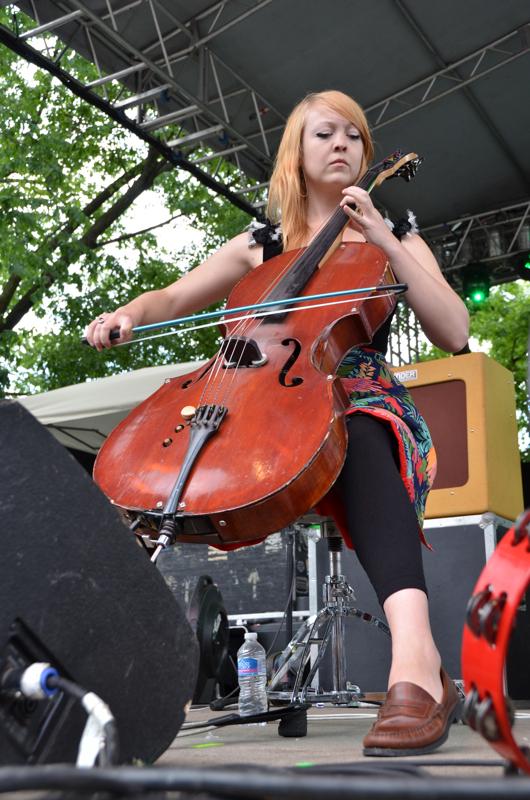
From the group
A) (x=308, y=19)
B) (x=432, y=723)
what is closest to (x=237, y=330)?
(x=432, y=723)

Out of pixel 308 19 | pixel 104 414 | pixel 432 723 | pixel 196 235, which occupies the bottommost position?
pixel 432 723

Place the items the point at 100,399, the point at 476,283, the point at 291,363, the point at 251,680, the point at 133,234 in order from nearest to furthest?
the point at 291,363 → the point at 251,680 → the point at 100,399 → the point at 476,283 → the point at 133,234

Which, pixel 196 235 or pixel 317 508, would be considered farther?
pixel 196 235

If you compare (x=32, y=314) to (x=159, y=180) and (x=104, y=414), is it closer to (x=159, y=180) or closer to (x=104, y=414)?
(x=159, y=180)

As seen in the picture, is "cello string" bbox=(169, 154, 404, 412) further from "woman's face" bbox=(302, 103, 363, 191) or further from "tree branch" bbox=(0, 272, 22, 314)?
"tree branch" bbox=(0, 272, 22, 314)

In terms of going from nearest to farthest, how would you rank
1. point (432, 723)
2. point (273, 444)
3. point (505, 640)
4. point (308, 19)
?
point (505, 640) < point (432, 723) < point (273, 444) < point (308, 19)

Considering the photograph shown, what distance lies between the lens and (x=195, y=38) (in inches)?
236

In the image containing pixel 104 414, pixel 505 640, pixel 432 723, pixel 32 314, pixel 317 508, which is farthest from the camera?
pixel 32 314

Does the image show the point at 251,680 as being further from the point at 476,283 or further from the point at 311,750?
the point at 476,283

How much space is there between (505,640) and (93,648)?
1.43 feet

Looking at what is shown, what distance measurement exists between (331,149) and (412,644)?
50.5 inches

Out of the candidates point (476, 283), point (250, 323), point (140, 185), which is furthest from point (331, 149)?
point (140, 185)

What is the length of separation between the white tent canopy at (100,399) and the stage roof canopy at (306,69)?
2.03m

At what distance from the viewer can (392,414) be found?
1768 mm
